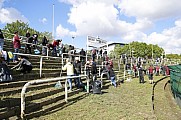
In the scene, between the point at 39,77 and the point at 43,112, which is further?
the point at 39,77

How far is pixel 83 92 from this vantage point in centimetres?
1296

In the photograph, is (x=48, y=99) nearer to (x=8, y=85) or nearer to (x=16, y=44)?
(x=8, y=85)

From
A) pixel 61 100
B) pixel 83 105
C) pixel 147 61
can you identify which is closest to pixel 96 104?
pixel 83 105

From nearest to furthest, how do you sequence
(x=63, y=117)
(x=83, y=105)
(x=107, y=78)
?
(x=63, y=117)
(x=83, y=105)
(x=107, y=78)

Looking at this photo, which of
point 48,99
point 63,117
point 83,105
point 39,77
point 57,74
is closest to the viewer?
point 63,117

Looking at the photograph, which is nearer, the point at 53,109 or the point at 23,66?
the point at 53,109

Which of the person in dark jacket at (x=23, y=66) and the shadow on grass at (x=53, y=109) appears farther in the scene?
the person in dark jacket at (x=23, y=66)

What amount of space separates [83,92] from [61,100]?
9.78ft

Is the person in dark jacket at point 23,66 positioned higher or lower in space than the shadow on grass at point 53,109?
higher

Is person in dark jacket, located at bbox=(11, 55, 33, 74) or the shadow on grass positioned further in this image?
person in dark jacket, located at bbox=(11, 55, 33, 74)

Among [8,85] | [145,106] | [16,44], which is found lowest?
[145,106]

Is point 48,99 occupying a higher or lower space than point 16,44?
lower

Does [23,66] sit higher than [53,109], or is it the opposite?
[23,66]

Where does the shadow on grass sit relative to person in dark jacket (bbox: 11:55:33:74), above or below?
below
